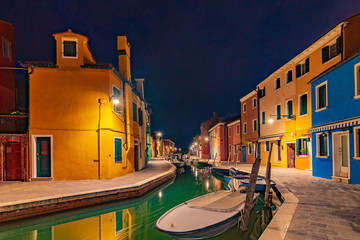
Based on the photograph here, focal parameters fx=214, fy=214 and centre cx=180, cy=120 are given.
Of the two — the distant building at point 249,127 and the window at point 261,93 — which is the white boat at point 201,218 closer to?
the window at point 261,93

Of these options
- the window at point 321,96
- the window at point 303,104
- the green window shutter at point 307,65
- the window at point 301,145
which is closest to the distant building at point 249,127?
the window at point 301,145

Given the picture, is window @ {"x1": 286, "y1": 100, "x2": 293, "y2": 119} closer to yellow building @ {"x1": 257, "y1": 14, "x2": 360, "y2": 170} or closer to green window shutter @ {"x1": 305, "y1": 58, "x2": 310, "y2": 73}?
yellow building @ {"x1": 257, "y1": 14, "x2": 360, "y2": 170}

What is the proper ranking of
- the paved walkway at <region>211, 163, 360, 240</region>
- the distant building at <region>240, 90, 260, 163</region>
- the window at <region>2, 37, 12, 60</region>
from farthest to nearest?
the distant building at <region>240, 90, 260, 163</region> < the window at <region>2, 37, 12, 60</region> < the paved walkway at <region>211, 163, 360, 240</region>

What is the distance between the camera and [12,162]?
465 inches

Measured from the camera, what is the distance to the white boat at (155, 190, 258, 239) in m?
5.28

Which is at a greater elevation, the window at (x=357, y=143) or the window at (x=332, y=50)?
the window at (x=332, y=50)

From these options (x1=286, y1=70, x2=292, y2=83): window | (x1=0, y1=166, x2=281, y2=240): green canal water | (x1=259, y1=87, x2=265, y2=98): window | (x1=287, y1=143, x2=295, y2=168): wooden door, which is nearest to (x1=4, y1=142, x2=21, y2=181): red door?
(x1=0, y1=166, x2=281, y2=240): green canal water

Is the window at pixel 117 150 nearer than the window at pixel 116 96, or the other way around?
the window at pixel 117 150

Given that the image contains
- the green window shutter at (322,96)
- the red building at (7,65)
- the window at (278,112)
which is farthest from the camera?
the window at (278,112)

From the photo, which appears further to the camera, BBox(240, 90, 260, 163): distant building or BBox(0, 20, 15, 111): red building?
BBox(240, 90, 260, 163): distant building

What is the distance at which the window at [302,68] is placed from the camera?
50.9 feet

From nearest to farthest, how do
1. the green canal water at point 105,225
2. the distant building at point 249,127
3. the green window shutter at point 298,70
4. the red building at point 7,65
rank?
the green canal water at point 105,225, the red building at point 7,65, the green window shutter at point 298,70, the distant building at point 249,127

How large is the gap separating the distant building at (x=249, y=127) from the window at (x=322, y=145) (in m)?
11.0

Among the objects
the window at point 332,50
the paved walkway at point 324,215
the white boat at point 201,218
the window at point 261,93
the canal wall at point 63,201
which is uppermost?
the window at point 332,50
